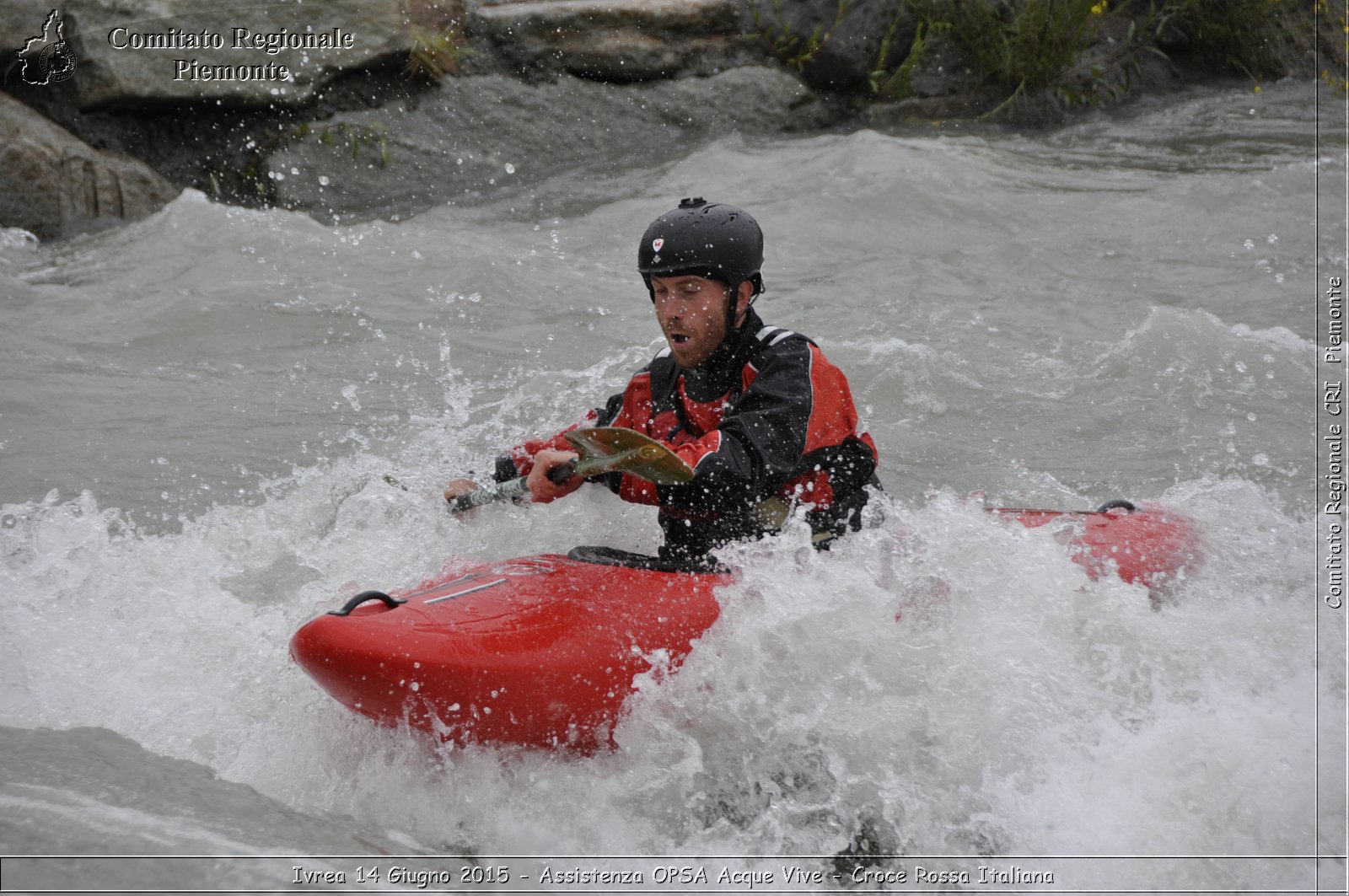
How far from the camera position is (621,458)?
9.75ft

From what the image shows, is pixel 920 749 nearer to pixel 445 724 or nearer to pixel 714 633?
pixel 714 633

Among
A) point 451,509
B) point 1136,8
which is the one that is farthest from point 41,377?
point 1136,8

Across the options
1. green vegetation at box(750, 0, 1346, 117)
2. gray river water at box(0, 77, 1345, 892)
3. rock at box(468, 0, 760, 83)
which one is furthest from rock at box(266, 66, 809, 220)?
gray river water at box(0, 77, 1345, 892)

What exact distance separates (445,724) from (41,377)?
3.59 m

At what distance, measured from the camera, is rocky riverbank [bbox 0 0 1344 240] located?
8.09 m

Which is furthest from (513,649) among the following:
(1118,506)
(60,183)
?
(60,183)

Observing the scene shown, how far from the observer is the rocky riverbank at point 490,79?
8.09m

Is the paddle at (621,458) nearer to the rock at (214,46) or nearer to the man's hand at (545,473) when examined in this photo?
the man's hand at (545,473)

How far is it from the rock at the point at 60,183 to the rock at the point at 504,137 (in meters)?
0.93

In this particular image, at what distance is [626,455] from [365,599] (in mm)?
712

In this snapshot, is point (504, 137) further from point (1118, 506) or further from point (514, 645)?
point (514, 645)

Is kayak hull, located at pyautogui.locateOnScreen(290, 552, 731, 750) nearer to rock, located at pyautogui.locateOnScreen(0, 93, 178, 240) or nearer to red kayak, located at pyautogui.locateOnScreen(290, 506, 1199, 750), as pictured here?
red kayak, located at pyautogui.locateOnScreen(290, 506, 1199, 750)

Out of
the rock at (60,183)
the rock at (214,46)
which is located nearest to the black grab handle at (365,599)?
the rock at (60,183)

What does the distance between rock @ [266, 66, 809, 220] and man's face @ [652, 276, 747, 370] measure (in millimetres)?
5369
